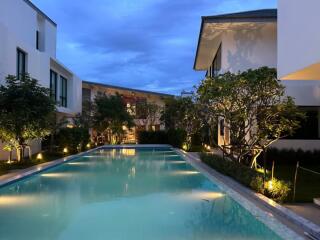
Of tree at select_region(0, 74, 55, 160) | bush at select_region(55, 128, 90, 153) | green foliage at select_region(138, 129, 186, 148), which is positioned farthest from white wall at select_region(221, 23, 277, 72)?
green foliage at select_region(138, 129, 186, 148)

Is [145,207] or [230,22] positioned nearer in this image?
[145,207]

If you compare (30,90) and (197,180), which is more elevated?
(30,90)

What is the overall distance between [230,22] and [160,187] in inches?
369

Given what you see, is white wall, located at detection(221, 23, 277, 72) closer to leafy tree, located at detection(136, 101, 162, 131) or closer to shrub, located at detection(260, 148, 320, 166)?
shrub, located at detection(260, 148, 320, 166)

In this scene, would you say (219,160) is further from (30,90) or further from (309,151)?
(30,90)

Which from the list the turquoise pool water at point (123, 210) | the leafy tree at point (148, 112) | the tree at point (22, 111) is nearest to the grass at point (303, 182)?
the turquoise pool water at point (123, 210)

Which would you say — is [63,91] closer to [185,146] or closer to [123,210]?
[185,146]

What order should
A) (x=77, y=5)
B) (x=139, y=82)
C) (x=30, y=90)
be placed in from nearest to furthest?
(x=30, y=90) → (x=77, y=5) → (x=139, y=82)

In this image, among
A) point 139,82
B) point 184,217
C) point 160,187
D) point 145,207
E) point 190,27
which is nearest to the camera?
point 184,217

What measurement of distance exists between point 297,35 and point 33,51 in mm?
18267

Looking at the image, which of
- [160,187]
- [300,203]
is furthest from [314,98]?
[300,203]

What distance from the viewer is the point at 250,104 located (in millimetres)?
13320

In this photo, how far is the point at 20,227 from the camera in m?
7.59

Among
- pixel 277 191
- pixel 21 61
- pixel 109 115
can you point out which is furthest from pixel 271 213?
pixel 109 115
